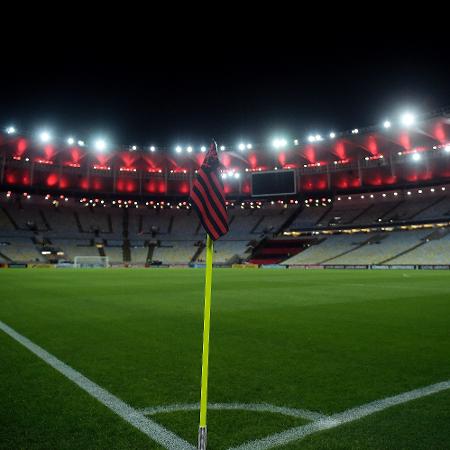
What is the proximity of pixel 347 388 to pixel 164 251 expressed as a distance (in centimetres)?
6635

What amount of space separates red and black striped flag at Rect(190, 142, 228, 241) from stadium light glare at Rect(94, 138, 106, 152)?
6464 centimetres

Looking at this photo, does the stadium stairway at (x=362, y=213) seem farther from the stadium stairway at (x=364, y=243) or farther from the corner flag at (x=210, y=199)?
the corner flag at (x=210, y=199)

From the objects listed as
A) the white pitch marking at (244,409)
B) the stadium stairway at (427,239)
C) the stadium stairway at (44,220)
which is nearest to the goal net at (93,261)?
the stadium stairway at (44,220)

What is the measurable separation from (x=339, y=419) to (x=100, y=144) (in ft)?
218

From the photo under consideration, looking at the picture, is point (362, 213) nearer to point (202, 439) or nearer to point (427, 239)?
point (427, 239)

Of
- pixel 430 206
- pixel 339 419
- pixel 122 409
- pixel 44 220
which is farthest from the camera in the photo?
pixel 44 220

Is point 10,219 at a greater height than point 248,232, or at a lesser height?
greater

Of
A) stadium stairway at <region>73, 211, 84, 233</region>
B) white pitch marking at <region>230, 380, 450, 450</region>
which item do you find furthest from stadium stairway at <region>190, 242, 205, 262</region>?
white pitch marking at <region>230, 380, 450, 450</region>

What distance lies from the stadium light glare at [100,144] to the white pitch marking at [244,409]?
64.8 m

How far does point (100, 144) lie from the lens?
64125 mm

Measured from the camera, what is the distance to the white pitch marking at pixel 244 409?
315 centimetres

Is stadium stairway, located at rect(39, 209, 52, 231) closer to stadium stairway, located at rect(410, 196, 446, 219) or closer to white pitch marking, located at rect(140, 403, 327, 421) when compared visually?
stadium stairway, located at rect(410, 196, 446, 219)

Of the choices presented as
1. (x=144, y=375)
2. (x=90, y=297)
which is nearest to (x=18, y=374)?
(x=144, y=375)

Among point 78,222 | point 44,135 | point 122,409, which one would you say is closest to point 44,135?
point 44,135
